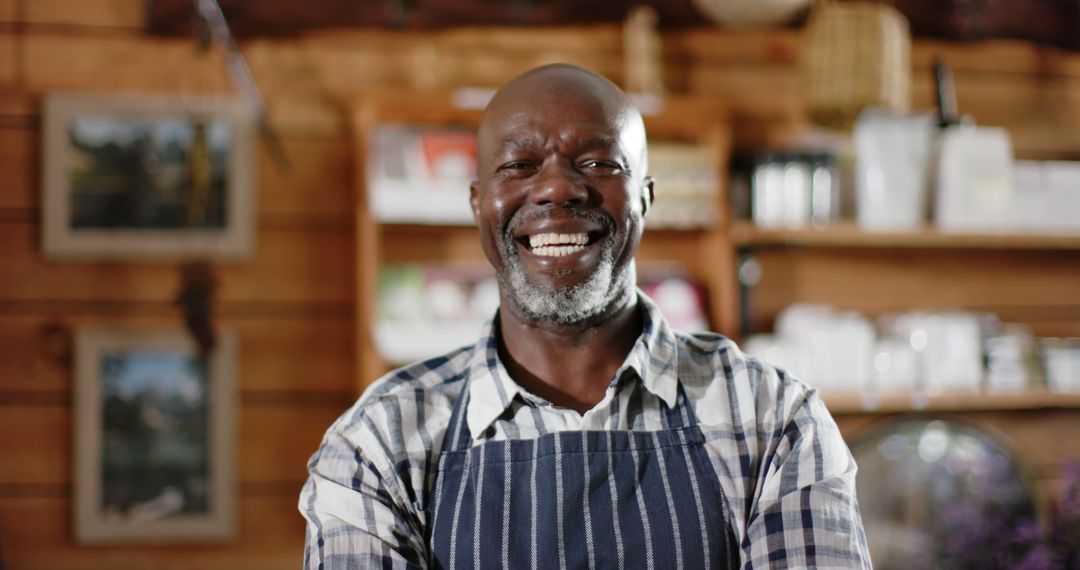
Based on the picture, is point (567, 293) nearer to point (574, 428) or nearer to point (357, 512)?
point (574, 428)

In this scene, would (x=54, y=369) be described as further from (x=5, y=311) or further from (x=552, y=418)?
(x=552, y=418)

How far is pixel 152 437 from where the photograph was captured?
2.58 metres

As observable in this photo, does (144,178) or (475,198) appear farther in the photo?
(144,178)

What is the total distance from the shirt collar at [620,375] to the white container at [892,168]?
1.66 m

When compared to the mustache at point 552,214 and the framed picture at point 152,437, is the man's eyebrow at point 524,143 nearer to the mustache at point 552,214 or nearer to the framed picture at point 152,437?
the mustache at point 552,214

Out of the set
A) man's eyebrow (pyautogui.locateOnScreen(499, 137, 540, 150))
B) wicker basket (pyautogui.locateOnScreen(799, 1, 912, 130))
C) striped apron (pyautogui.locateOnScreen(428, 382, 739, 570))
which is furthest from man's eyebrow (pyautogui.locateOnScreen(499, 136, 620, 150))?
wicker basket (pyautogui.locateOnScreen(799, 1, 912, 130))

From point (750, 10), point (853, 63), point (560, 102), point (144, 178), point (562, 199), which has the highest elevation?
point (750, 10)

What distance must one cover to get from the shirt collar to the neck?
3 cm

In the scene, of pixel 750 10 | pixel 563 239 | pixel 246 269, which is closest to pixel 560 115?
pixel 563 239

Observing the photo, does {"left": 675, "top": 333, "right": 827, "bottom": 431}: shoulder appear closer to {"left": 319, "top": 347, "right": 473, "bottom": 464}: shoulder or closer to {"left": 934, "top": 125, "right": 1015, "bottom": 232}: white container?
{"left": 319, "top": 347, "right": 473, "bottom": 464}: shoulder

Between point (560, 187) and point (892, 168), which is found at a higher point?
point (892, 168)

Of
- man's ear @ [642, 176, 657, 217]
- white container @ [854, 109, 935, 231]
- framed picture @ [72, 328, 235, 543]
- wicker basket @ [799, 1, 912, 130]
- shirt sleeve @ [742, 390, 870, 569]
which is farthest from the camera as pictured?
white container @ [854, 109, 935, 231]

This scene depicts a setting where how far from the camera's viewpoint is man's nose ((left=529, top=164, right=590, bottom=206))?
1132 millimetres

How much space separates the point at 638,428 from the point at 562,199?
0.89 ft
